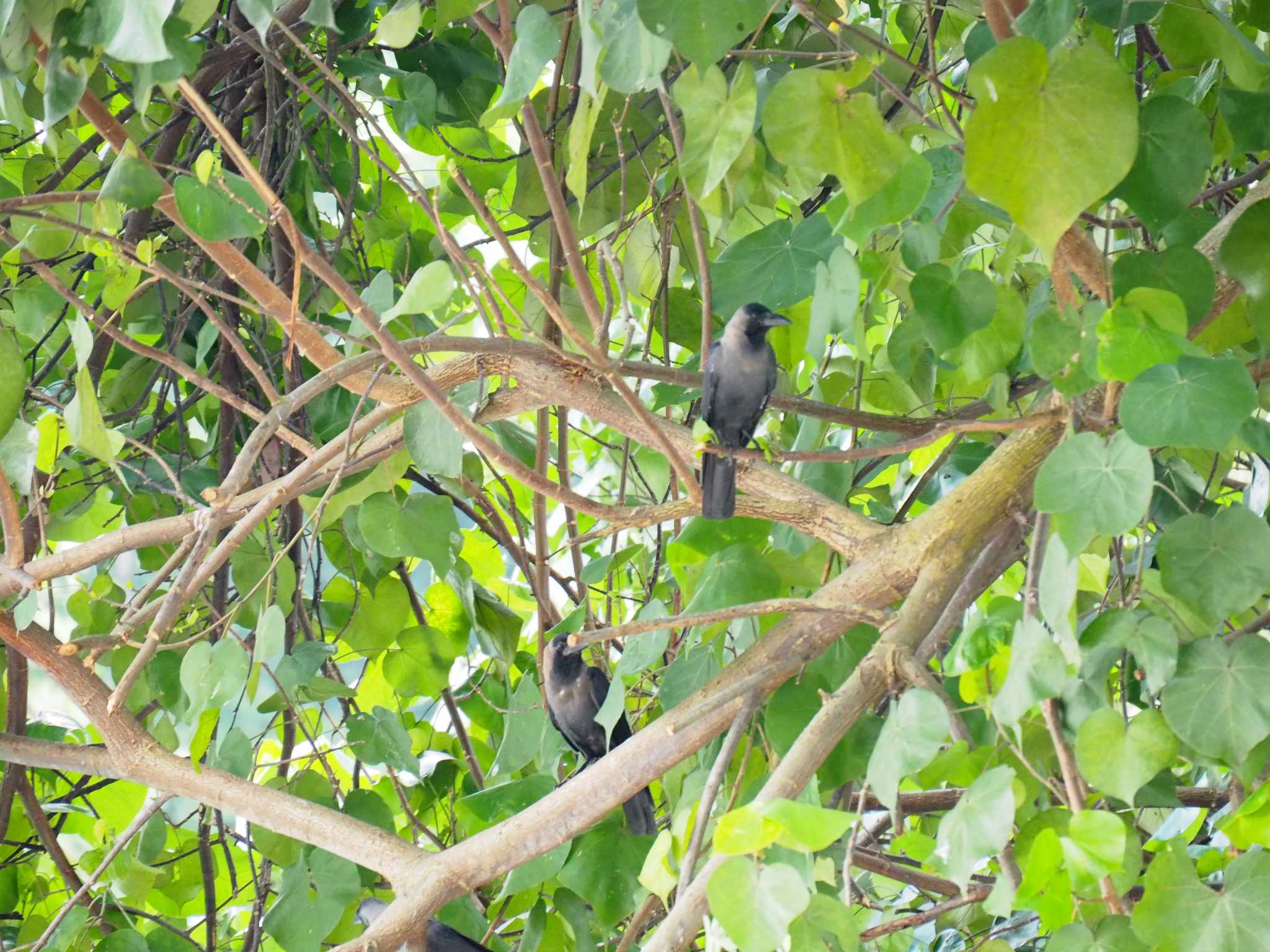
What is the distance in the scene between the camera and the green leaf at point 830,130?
3.05 ft

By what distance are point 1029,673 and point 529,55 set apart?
631mm

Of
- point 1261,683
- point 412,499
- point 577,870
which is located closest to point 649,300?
point 412,499

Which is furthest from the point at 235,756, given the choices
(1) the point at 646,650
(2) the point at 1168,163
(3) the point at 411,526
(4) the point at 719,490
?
(2) the point at 1168,163

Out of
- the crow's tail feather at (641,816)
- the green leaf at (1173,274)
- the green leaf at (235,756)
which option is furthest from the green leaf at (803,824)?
the green leaf at (235,756)

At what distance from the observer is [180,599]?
142 cm

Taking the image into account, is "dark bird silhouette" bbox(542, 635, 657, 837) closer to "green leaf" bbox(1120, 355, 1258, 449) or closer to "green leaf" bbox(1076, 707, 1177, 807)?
"green leaf" bbox(1076, 707, 1177, 807)

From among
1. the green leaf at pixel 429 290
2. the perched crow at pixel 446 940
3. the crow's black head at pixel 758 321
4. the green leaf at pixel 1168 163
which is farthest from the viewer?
the crow's black head at pixel 758 321

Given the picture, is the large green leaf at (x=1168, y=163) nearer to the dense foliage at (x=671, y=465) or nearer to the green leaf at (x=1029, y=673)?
the dense foliage at (x=671, y=465)

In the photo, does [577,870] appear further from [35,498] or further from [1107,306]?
[1107,306]

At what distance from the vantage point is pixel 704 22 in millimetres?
852

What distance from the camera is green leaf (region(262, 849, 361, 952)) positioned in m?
1.75

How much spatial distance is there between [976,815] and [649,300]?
1.36 metres

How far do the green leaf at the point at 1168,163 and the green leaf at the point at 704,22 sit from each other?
46 cm

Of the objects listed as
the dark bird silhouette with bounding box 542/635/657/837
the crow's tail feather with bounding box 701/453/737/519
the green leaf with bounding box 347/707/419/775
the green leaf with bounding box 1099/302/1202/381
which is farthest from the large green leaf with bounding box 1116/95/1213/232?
the dark bird silhouette with bounding box 542/635/657/837
